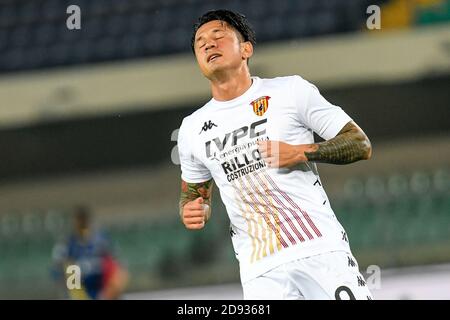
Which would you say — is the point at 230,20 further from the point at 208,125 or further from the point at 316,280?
the point at 316,280

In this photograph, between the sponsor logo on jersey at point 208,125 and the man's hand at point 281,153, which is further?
the sponsor logo on jersey at point 208,125

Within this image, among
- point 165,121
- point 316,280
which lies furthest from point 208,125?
point 165,121

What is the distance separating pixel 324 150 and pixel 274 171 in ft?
0.79

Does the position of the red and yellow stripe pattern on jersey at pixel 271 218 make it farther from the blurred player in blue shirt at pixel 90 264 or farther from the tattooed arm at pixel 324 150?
the blurred player in blue shirt at pixel 90 264

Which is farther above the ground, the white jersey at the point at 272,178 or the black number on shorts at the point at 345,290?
the white jersey at the point at 272,178

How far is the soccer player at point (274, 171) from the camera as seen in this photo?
3822mm

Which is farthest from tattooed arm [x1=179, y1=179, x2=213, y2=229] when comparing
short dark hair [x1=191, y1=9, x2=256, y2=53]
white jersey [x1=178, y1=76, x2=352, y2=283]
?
short dark hair [x1=191, y1=9, x2=256, y2=53]

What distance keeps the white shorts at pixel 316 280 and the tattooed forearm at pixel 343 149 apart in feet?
1.29

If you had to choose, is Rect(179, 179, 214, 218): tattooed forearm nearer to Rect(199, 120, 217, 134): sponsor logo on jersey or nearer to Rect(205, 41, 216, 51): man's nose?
Rect(199, 120, 217, 134): sponsor logo on jersey

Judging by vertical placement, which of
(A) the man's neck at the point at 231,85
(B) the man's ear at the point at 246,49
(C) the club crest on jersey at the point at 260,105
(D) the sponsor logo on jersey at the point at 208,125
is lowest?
(D) the sponsor logo on jersey at the point at 208,125

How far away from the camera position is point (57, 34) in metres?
12.1

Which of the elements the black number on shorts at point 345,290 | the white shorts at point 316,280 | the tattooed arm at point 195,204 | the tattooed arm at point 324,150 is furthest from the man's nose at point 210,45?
the black number on shorts at point 345,290

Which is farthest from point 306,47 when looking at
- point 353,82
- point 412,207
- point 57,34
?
point 57,34

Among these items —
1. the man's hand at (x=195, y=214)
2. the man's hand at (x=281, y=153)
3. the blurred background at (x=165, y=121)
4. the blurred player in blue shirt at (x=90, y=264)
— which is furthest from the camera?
the blurred background at (x=165, y=121)
